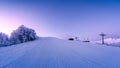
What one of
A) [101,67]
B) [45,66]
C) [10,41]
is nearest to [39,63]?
[45,66]

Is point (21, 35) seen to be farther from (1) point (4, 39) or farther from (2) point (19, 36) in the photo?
(1) point (4, 39)

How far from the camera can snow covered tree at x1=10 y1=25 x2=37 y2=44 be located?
41.8 m

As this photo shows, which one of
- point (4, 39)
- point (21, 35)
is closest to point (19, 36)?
point (21, 35)

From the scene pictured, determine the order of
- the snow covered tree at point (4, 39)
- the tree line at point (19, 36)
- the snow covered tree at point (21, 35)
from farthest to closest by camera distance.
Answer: the snow covered tree at point (21, 35), the tree line at point (19, 36), the snow covered tree at point (4, 39)

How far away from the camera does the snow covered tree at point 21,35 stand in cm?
4184

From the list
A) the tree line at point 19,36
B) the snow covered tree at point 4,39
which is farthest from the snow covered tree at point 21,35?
the snow covered tree at point 4,39

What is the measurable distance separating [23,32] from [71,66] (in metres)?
34.3

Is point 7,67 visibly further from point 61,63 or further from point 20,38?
point 20,38

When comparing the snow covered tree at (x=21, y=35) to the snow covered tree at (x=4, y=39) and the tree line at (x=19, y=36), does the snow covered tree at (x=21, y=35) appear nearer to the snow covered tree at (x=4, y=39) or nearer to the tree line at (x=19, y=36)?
the tree line at (x=19, y=36)

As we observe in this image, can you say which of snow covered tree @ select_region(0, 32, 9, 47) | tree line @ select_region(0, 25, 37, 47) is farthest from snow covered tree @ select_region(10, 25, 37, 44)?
snow covered tree @ select_region(0, 32, 9, 47)

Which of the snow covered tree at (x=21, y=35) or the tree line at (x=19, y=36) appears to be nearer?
the tree line at (x=19, y=36)

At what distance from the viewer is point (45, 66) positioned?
1059cm

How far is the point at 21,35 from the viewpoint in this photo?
140ft

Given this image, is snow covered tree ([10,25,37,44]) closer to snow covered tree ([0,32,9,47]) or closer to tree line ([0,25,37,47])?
tree line ([0,25,37,47])
